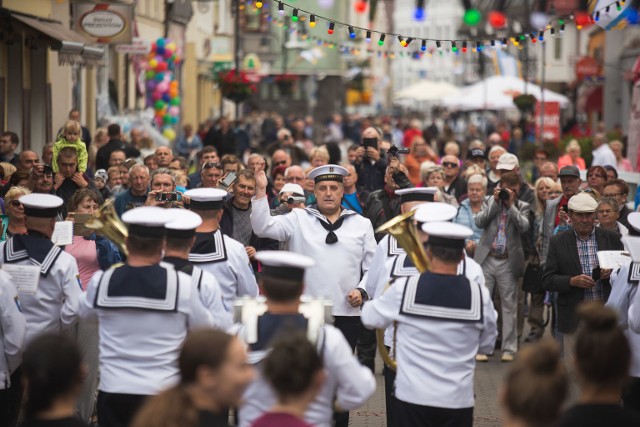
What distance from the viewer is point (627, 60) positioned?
38688 millimetres

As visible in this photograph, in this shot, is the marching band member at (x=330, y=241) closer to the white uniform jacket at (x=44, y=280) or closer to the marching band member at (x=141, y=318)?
the white uniform jacket at (x=44, y=280)

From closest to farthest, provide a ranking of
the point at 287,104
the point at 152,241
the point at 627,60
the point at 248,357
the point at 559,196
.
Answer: the point at 248,357 → the point at 152,241 → the point at 559,196 → the point at 627,60 → the point at 287,104

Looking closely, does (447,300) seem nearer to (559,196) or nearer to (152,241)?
(152,241)

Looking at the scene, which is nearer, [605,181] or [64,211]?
[64,211]

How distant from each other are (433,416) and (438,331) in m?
0.48

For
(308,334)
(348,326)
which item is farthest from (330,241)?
(308,334)

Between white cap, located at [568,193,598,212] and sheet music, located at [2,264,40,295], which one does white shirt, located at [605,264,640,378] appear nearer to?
white cap, located at [568,193,598,212]

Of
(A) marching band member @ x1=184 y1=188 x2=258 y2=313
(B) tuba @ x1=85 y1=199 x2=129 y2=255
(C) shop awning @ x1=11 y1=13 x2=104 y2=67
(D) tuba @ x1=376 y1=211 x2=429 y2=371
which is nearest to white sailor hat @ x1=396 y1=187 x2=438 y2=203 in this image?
(D) tuba @ x1=376 y1=211 x2=429 y2=371

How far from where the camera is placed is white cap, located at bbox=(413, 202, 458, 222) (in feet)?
25.2

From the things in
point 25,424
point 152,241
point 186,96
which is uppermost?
point 186,96

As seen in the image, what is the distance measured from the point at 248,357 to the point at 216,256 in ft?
7.56

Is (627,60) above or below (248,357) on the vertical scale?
above

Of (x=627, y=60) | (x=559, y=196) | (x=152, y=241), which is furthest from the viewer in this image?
(x=627, y=60)

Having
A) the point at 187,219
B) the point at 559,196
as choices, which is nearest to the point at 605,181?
the point at 559,196
